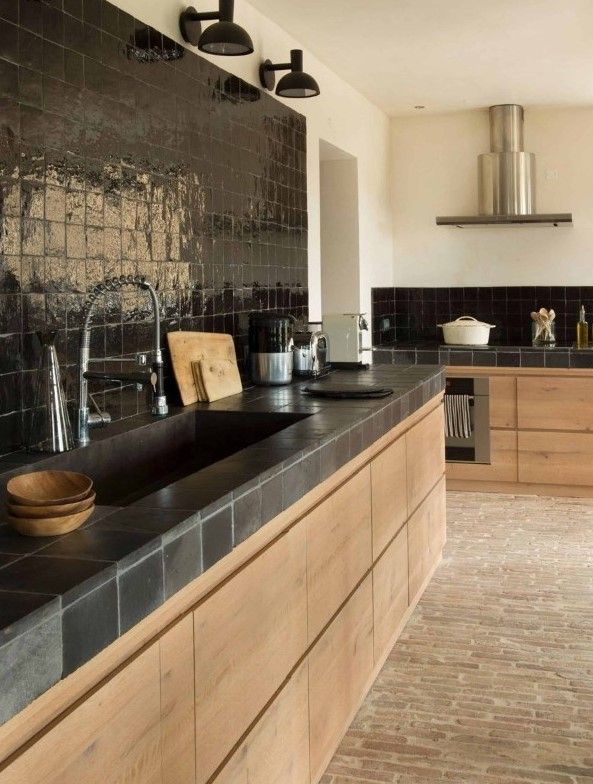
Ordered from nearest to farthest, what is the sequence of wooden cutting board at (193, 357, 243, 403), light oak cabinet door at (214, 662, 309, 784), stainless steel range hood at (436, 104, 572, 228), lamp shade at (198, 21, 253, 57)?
light oak cabinet door at (214, 662, 309, 784) < lamp shade at (198, 21, 253, 57) < wooden cutting board at (193, 357, 243, 403) < stainless steel range hood at (436, 104, 572, 228)

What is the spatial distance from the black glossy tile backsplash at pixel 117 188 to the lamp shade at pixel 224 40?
0.18 metres

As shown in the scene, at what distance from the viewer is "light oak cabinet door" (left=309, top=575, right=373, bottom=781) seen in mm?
2518

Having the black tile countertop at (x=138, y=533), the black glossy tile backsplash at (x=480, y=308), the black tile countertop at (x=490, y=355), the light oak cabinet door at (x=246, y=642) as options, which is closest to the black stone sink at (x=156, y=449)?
the black tile countertop at (x=138, y=533)

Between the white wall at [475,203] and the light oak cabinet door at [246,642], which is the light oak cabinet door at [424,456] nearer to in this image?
the light oak cabinet door at [246,642]

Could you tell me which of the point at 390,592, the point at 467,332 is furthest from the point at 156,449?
the point at 467,332

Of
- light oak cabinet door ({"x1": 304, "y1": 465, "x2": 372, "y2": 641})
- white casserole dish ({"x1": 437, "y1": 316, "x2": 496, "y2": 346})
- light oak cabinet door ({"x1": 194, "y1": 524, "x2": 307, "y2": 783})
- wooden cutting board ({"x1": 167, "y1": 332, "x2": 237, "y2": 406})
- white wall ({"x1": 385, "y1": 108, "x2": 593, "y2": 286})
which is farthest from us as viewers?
white wall ({"x1": 385, "y1": 108, "x2": 593, "y2": 286})

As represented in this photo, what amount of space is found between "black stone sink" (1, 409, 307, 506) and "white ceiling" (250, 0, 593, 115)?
2.03 meters

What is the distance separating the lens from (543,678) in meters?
3.29

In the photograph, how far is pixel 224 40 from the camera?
10.5ft

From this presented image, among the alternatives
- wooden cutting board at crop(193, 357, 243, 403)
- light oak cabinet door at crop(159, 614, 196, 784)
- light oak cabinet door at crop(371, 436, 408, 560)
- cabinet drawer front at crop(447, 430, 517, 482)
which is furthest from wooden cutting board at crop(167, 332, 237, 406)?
cabinet drawer front at crop(447, 430, 517, 482)

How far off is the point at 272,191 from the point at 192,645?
9.90ft

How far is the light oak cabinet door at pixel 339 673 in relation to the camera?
252 cm

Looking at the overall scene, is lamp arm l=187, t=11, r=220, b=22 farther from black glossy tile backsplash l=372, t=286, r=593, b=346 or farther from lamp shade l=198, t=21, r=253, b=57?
black glossy tile backsplash l=372, t=286, r=593, b=346


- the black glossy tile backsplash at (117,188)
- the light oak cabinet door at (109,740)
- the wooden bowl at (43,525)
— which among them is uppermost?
the black glossy tile backsplash at (117,188)
